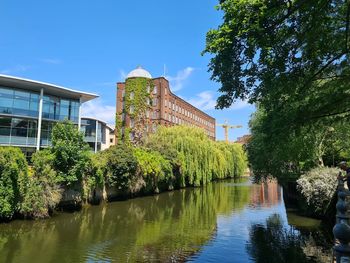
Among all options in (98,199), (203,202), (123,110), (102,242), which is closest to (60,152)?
(98,199)

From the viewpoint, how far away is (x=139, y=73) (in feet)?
220

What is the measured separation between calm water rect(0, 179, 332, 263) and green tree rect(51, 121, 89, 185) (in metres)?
2.77

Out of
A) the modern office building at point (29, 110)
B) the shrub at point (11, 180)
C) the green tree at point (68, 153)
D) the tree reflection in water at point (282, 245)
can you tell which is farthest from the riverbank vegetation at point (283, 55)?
the modern office building at point (29, 110)

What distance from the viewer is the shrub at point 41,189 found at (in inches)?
802

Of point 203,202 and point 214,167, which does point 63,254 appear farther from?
point 214,167

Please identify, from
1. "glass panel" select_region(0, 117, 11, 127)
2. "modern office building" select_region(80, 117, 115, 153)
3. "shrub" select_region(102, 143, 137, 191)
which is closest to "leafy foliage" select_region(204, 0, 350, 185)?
"shrub" select_region(102, 143, 137, 191)

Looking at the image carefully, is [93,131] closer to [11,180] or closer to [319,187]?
[11,180]

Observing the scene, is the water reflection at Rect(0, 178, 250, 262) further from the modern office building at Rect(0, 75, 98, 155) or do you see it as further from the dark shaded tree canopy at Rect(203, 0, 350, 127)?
the modern office building at Rect(0, 75, 98, 155)

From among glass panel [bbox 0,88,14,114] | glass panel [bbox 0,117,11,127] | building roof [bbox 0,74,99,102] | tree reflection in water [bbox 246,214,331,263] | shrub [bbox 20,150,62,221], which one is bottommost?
tree reflection in water [bbox 246,214,331,263]

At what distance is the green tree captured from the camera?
2391 centimetres

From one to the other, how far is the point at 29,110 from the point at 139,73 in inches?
1279

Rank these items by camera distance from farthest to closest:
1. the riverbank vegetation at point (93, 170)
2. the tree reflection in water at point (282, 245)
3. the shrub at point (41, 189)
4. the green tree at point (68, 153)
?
the green tree at point (68, 153) → the shrub at point (41, 189) → the riverbank vegetation at point (93, 170) → the tree reflection in water at point (282, 245)

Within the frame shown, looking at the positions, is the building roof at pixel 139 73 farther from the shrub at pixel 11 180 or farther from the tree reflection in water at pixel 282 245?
the tree reflection in water at pixel 282 245

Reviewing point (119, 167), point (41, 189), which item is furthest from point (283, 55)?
point (119, 167)
